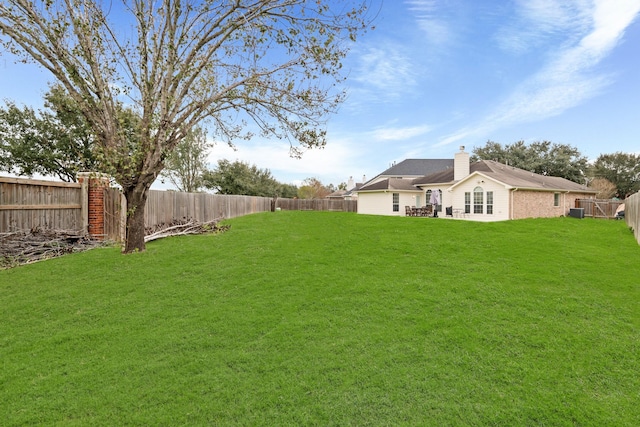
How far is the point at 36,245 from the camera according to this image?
314 inches

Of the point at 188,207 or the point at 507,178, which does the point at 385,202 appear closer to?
the point at 507,178

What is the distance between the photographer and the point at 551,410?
301 cm

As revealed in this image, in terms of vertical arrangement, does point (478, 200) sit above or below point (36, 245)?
above

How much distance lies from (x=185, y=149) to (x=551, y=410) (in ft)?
112

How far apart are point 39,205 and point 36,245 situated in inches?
40.8

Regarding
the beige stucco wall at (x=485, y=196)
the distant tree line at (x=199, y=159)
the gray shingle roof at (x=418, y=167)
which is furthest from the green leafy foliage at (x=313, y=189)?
the beige stucco wall at (x=485, y=196)

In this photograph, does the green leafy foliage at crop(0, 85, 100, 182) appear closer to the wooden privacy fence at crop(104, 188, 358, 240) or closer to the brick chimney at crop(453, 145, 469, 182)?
the wooden privacy fence at crop(104, 188, 358, 240)

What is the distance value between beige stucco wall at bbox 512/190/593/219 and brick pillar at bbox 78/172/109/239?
20.6 metres

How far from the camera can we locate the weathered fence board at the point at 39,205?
7586 millimetres

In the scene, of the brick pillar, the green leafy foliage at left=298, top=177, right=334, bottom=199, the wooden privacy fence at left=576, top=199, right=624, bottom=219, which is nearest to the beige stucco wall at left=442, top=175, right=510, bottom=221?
the wooden privacy fence at left=576, top=199, right=624, bottom=219

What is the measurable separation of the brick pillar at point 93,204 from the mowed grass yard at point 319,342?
2321 millimetres

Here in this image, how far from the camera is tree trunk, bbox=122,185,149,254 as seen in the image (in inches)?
314

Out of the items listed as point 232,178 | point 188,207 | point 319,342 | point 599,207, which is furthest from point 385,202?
point 319,342

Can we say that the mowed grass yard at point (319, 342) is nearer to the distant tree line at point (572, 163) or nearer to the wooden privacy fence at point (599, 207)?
the wooden privacy fence at point (599, 207)
